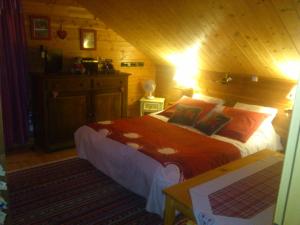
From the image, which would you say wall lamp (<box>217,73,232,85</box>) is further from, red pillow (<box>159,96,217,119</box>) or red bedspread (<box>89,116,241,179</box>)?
red bedspread (<box>89,116,241,179</box>)

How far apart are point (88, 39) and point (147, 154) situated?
2.50 metres

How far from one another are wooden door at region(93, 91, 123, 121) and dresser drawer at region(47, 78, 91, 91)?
227 millimetres

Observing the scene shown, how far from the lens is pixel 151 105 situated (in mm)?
4828

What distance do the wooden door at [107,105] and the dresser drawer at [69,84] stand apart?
23cm

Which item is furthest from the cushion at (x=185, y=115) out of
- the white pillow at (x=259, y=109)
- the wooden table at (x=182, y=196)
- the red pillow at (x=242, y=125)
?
the wooden table at (x=182, y=196)

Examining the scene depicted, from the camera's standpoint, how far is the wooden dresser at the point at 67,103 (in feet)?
12.0

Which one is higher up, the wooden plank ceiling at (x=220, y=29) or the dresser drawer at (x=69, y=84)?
the wooden plank ceiling at (x=220, y=29)

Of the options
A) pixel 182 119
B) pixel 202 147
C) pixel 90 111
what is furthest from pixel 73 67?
pixel 202 147

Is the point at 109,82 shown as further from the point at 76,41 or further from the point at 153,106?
the point at 153,106

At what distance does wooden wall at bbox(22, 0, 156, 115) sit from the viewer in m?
3.83

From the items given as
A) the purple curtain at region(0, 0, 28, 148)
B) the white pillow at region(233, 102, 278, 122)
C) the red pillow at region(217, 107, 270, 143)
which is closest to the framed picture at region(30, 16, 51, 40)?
the purple curtain at region(0, 0, 28, 148)

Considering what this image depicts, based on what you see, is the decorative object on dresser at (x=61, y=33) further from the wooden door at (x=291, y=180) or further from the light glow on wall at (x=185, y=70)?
the wooden door at (x=291, y=180)

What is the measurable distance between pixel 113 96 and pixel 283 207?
3769 millimetres

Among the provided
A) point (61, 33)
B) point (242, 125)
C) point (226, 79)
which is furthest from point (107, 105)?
point (242, 125)
